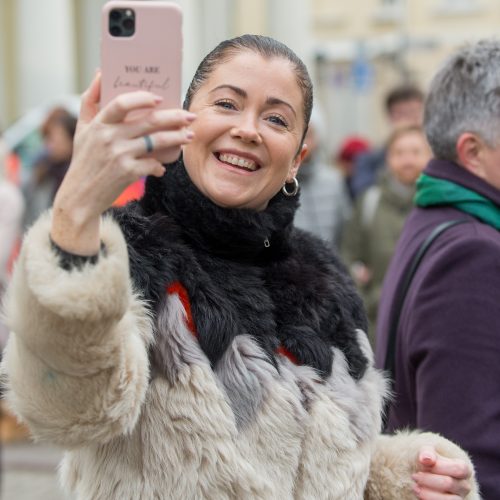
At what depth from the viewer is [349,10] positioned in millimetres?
29750

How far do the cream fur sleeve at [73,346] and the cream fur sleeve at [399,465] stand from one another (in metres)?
0.77

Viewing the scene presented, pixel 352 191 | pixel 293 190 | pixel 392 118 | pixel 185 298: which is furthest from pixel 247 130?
pixel 352 191

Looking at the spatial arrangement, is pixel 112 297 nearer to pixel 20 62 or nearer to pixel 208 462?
pixel 208 462

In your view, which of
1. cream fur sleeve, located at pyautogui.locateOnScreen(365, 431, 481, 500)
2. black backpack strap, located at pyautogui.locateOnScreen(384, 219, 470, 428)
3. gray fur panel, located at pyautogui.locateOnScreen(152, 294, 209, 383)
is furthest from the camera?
black backpack strap, located at pyautogui.locateOnScreen(384, 219, 470, 428)

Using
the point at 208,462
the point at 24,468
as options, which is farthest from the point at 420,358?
the point at 24,468

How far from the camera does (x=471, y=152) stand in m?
2.99

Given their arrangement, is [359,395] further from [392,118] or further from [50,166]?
[392,118]

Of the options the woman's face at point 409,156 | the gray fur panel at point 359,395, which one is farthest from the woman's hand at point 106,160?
the woman's face at point 409,156

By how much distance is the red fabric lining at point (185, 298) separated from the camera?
6.94ft

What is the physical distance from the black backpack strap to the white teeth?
80 centimetres

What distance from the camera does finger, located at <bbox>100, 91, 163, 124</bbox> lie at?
1.75 m

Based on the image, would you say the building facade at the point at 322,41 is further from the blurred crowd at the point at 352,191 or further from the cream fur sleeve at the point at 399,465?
the cream fur sleeve at the point at 399,465

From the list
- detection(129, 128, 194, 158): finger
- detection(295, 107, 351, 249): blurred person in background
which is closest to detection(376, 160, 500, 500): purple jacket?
detection(129, 128, 194, 158): finger

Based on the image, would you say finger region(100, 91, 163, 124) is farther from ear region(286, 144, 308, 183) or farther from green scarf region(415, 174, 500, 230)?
green scarf region(415, 174, 500, 230)
